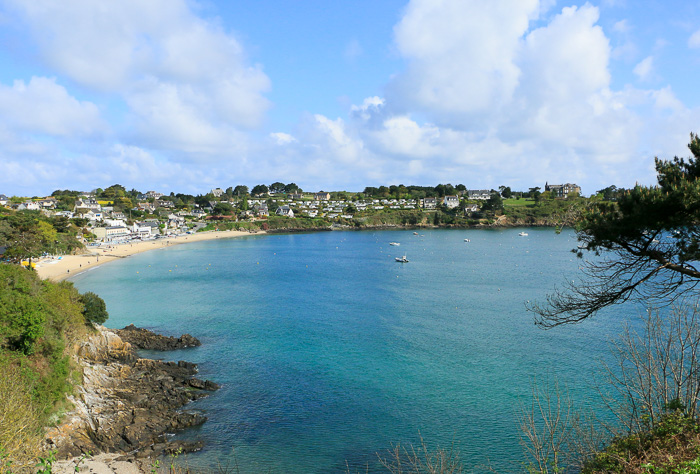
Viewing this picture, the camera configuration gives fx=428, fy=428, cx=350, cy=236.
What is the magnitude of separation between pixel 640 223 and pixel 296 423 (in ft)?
51.4

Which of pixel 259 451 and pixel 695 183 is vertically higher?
pixel 695 183

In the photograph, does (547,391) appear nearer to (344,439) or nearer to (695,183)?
(344,439)

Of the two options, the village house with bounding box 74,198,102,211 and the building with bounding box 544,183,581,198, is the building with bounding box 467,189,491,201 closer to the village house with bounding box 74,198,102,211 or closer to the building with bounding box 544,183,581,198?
the building with bounding box 544,183,581,198

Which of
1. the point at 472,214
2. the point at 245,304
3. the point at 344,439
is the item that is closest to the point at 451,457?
the point at 344,439

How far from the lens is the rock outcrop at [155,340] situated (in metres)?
28.1

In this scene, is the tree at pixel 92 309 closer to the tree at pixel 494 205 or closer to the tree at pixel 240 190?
the tree at pixel 494 205

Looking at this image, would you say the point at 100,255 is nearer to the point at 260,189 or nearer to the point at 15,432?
the point at 15,432

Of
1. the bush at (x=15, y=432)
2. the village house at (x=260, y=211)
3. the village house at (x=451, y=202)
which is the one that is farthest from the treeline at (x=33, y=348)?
the village house at (x=451, y=202)

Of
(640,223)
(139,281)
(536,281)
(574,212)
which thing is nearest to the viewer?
(640,223)

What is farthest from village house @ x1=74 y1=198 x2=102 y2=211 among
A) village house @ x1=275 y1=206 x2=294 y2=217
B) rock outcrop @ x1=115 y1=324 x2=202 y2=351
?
rock outcrop @ x1=115 y1=324 x2=202 y2=351

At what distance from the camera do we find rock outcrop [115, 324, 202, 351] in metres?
28.1

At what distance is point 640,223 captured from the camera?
28.7ft

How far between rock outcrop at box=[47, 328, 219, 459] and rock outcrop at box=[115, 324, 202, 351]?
6.05ft

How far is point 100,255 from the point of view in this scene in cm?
7156
